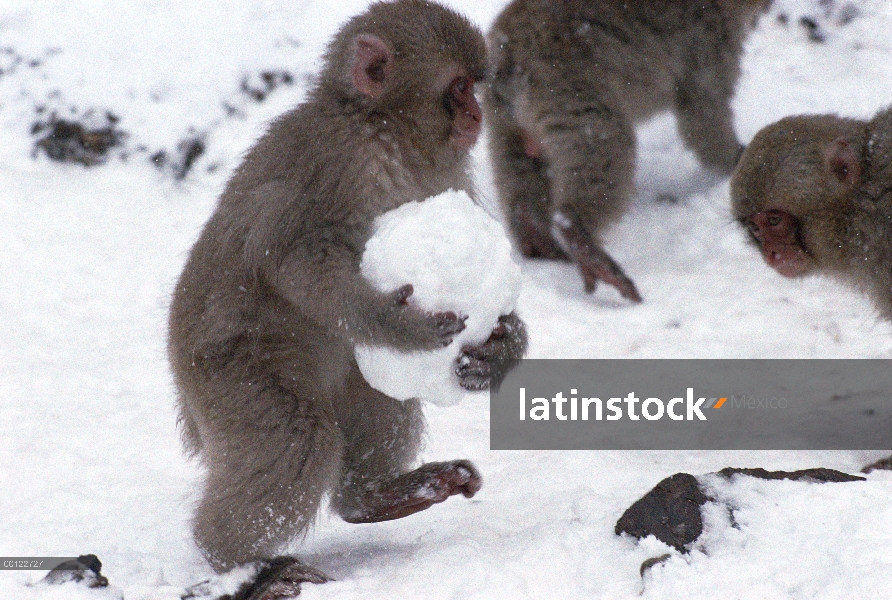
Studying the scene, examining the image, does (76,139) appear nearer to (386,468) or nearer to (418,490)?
(386,468)

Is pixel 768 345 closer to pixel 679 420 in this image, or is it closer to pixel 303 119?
pixel 679 420

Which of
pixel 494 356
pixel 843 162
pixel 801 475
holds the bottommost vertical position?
pixel 801 475

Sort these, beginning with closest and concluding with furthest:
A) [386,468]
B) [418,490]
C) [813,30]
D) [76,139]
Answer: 1. [418,490]
2. [386,468]
3. [76,139]
4. [813,30]

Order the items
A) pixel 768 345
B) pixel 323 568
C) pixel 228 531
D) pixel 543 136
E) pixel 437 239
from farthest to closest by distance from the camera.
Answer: pixel 543 136
pixel 768 345
pixel 323 568
pixel 228 531
pixel 437 239

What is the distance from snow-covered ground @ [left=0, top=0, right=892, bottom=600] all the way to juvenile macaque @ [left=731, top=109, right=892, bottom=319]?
0.74 m

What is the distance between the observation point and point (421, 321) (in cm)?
297

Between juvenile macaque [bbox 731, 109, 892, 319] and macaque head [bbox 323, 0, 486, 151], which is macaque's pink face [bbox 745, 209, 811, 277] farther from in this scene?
macaque head [bbox 323, 0, 486, 151]

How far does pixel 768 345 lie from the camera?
5109 millimetres

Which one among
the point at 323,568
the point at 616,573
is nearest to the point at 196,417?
the point at 323,568

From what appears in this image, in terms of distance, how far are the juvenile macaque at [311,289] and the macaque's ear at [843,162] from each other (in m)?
1.59

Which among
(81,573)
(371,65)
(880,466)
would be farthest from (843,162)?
(81,573)

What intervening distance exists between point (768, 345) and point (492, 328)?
2.41 meters

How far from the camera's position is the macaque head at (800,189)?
164 inches

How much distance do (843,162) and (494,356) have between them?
184 centimetres
